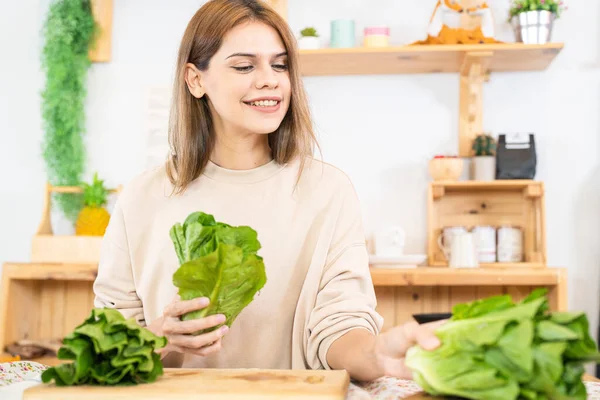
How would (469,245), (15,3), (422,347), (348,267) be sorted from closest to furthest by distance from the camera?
(422,347), (348,267), (469,245), (15,3)

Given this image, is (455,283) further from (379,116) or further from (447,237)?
(379,116)

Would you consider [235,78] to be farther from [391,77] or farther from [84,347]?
[391,77]

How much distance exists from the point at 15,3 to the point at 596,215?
114 inches

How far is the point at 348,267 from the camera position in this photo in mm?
1552

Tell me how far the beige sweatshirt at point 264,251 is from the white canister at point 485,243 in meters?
1.69

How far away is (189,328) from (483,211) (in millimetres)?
2381

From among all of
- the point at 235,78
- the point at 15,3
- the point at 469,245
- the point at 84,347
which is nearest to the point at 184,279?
the point at 84,347

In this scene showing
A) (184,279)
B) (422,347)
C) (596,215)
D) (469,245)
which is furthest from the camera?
(596,215)

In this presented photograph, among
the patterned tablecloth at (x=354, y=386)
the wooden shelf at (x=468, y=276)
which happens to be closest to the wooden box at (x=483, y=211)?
the wooden shelf at (x=468, y=276)

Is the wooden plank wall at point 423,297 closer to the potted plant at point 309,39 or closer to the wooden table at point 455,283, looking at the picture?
the wooden table at point 455,283

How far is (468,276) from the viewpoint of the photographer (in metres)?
2.97

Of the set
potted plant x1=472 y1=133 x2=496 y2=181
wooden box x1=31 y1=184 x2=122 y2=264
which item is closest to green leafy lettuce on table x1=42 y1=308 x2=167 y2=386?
wooden box x1=31 y1=184 x2=122 y2=264

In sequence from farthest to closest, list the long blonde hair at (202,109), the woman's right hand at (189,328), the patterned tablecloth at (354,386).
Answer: the long blonde hair at (202,109), the woman's right hand at (189,328), the patterned tablecloth at (354,386)

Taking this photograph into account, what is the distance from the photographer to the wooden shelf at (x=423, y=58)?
3115mm
